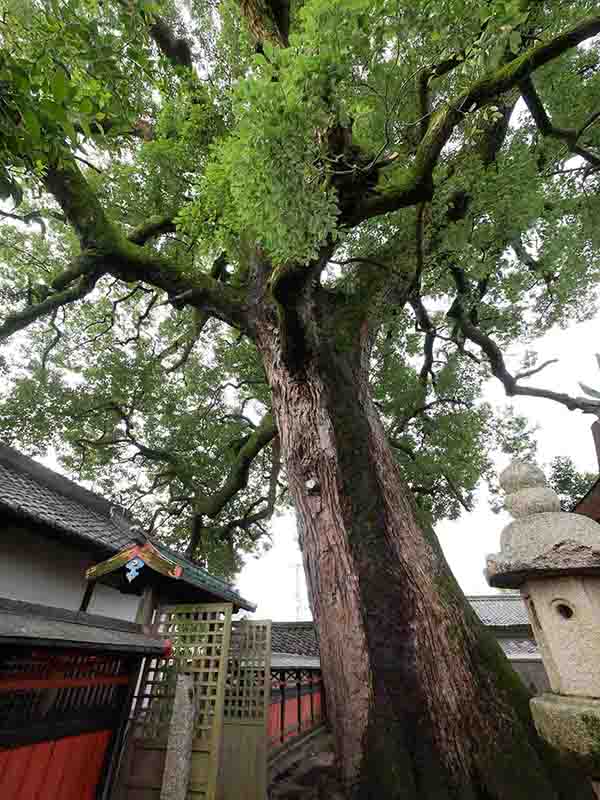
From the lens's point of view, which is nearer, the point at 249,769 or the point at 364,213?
the point at 364,213

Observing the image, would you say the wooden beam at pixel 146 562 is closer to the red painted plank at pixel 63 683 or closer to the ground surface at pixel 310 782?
the red painted plank at pixel 63 683

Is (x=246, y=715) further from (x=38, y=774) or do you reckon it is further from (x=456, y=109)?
(x=456, y=109)

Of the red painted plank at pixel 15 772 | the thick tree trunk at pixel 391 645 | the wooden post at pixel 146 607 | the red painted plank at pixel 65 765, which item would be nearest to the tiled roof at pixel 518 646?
the thick tree trunk at pixel 391 645

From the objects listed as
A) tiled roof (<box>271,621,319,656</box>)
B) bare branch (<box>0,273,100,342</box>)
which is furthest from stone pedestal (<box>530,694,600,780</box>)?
tiled roof (<box>271,621,319,656</box>)

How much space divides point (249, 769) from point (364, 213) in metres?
6.22

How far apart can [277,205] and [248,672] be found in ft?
18.4

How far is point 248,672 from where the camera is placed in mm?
5246

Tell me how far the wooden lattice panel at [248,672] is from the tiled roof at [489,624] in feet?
26.6

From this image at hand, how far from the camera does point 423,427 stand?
10016mm

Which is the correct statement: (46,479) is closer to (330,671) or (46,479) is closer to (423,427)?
(330,671)

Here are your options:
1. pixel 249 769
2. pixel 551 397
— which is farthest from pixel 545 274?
pixel 249 769

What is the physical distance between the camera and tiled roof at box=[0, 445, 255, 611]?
3.85 meters

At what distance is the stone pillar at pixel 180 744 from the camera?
12.3 ft

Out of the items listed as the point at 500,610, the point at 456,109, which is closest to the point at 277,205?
the point at 456,109
